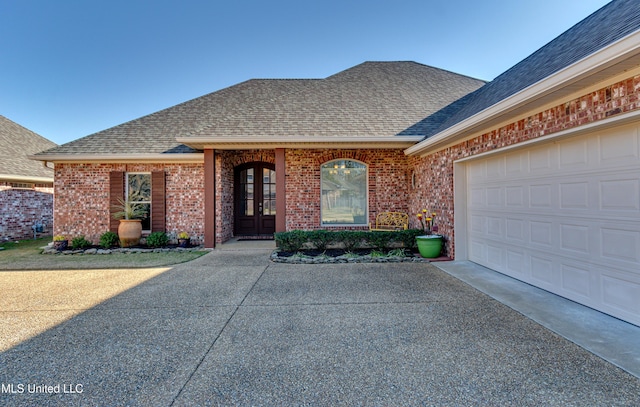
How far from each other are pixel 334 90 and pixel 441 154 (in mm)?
5337

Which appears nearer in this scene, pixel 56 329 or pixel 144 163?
pixel 56 329

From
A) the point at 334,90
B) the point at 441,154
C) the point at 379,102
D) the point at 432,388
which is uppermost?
the point at 334,90

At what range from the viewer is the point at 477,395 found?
7.25 feet

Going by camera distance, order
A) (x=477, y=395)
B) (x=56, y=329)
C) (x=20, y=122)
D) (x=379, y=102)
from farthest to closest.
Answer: (x=20, y=122)
(x=379, y=102)
(x=56, y=329)
(x=477, y=395)

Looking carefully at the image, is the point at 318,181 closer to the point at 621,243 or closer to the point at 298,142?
the point at 298,142

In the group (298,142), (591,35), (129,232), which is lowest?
(129,232)

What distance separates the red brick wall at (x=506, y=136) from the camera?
10.6 ft

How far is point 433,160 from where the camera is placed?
776 centimetres

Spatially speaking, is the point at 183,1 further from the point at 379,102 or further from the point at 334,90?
the point at 379,102

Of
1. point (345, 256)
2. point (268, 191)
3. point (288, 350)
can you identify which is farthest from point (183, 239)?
point (288, 350)

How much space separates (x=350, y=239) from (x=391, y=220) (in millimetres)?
1832

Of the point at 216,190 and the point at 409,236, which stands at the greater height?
the point at 216,190

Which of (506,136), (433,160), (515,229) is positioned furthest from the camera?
(433,160)

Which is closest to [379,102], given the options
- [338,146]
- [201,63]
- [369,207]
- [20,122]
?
[338,146]
